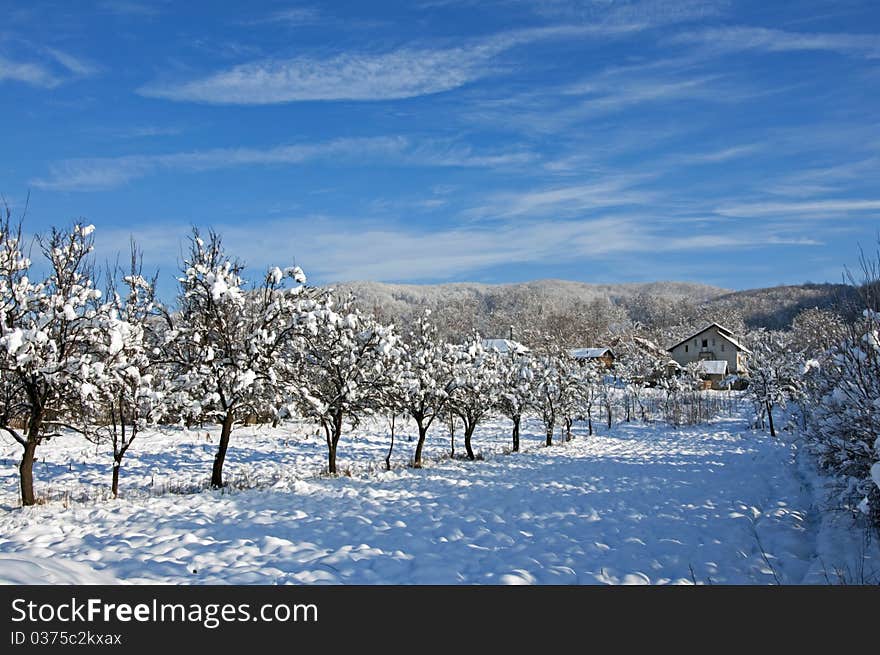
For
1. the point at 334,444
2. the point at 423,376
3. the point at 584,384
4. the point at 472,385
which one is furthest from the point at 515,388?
the point at 334,444

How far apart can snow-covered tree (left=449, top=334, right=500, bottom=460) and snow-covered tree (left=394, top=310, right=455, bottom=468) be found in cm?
47

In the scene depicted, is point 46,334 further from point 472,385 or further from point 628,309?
point 628,309

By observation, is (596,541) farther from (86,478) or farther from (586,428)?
(586,428)

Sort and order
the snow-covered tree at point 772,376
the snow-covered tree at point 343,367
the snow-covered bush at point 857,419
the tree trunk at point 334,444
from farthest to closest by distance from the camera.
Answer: the snow-covered tree at point 772,376 < the tree trunk at point 334,444 < the snow-covered tree at point 343,367 < the snow-covered bush at point 857,419

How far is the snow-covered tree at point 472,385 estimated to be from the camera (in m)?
20.6

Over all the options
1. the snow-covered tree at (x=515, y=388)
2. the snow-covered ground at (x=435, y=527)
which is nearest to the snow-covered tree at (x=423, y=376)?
the snow-covered ground at (x=435, y=527)

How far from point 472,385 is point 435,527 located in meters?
11.1

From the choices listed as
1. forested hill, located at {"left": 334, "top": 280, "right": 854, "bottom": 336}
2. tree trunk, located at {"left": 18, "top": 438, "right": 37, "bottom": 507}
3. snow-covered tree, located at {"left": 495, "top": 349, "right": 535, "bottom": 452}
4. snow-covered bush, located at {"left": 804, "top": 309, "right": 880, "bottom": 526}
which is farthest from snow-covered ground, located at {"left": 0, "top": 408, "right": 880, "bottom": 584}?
forested hill, located at {"left": 334, "top": 280, "right": 854, "bottom": 336}

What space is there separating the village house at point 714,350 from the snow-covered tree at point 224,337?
62269 mm

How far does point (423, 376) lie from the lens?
61.2 feet

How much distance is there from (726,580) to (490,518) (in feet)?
14.5

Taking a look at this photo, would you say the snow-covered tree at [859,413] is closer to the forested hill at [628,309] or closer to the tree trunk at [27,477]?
the tree trunk at [27,477]

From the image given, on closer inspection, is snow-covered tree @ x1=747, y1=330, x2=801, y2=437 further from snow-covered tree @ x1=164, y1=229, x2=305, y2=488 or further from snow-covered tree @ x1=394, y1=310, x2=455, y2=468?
snow-covered tree @ x1=164, y1=229, x2=305, y2=488
